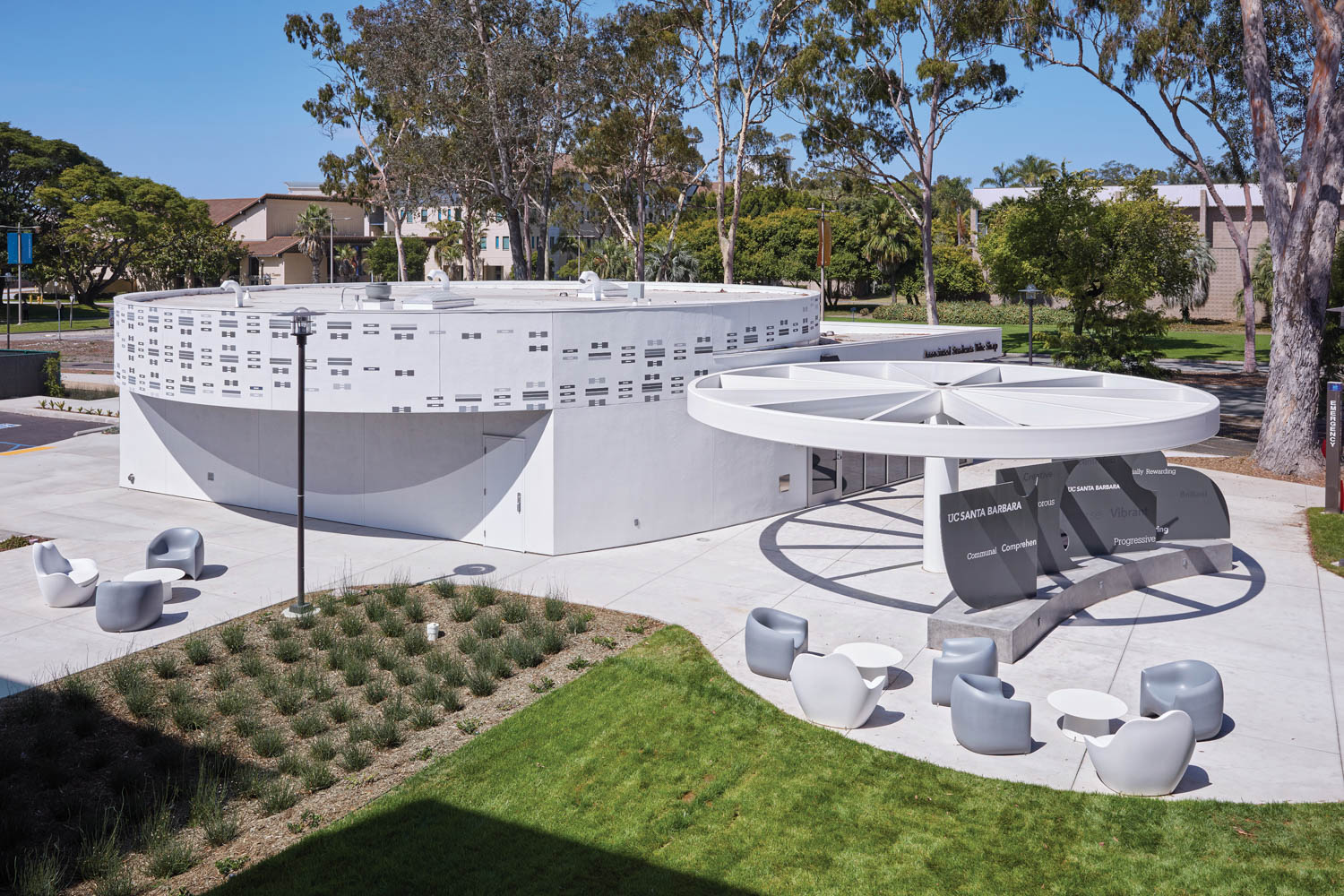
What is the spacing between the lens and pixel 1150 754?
34.8ft

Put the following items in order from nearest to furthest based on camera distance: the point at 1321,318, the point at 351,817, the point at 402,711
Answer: the point at 351,817 < the point at 402,711 < the point at 1321,318

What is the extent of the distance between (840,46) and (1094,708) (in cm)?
4003

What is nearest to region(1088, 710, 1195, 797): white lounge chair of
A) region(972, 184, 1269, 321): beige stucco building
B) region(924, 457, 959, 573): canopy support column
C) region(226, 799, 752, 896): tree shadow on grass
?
region(226, 799, 752, 896): tree shadow on grass

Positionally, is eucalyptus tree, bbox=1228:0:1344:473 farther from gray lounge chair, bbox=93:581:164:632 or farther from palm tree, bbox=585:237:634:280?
palm tree, bbox=585:237:634:280

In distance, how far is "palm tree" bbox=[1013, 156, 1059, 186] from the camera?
40912mm

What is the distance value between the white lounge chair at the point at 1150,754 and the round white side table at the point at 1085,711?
2.78 ft

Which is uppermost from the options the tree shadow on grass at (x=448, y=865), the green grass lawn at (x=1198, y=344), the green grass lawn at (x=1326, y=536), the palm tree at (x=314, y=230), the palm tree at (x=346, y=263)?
the palm tree at (x=314, y=230)

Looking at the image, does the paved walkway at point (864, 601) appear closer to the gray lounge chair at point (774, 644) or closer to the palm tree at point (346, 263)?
the gray lounge chair at point (774, 644)

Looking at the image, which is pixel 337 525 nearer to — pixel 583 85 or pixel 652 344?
pixel 652 344

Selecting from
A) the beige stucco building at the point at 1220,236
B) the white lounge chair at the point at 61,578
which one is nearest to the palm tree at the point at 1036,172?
the beige stucco building at the point at 1220,236

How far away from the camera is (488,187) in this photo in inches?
2046

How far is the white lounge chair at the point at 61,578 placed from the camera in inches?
637

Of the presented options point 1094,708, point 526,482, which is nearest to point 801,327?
point 526,482

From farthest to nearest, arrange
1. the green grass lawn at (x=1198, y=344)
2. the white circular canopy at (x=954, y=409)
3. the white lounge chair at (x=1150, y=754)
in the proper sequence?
the green grass lawn at (x=1198, y=344)
the white circular canopy at (x=954, y=409)
the white lounge chair at (x=1150, y=754)
